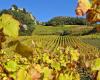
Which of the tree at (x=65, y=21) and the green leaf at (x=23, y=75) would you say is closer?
the green leaf at (x=23, y=75)

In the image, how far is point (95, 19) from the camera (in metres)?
1.71

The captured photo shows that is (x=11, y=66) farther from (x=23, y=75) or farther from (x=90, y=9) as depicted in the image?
(x=90, y=9)

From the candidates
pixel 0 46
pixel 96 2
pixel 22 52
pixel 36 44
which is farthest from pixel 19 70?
pixel 36 44

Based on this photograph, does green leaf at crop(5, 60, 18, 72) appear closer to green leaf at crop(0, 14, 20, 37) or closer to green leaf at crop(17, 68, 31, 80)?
green leaf at crop(17, 68, 31, 80)

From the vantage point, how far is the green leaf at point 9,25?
1.76m

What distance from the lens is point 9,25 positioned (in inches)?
70.9

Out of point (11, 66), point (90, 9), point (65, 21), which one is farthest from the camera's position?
point (65, 21)

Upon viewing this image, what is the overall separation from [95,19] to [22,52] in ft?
1.00

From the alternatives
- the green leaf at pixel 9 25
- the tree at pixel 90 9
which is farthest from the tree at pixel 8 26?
the tree at pixel 90 9

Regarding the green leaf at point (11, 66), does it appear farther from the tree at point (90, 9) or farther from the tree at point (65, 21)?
the tree at point (65, 21)

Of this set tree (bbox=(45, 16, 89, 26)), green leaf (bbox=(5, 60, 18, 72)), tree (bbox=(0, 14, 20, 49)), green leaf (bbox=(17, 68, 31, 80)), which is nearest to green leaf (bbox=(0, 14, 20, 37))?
tree (bbox=(0, 14, 20, 49))

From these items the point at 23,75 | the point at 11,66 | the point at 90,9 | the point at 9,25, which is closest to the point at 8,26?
the point at 9,25

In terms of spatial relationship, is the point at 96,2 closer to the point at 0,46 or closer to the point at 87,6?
the point at 87,6

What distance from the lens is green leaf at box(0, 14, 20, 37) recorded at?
5.76 ft
